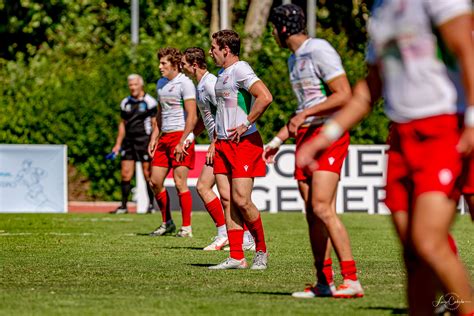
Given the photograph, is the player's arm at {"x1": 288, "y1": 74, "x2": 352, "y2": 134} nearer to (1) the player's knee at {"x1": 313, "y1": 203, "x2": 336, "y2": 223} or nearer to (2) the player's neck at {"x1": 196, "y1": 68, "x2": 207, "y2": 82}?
(1) the player's knee at {"x1": 313, "y1": 203, "x2": 336, "y2": 223}

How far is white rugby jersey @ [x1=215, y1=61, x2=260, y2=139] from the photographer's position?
1137 cm

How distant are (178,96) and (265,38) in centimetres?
1223

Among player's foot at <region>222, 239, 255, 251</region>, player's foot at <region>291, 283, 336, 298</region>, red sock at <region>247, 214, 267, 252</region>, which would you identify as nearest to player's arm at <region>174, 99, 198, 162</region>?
player's foot at <region>222, 239, 255, 251</region>

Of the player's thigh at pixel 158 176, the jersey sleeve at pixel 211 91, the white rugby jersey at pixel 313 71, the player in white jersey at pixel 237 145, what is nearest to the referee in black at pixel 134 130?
the player's thigh at pixel 158 176

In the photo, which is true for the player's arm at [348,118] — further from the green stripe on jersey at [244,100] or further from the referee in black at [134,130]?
the referee in black at [134,130]

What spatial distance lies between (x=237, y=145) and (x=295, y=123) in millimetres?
3149

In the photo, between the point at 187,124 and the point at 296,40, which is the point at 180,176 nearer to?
the point at 187,124

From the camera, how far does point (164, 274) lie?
10.6 meters

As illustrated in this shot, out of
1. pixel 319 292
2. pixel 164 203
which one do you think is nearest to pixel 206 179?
pixel 164 203

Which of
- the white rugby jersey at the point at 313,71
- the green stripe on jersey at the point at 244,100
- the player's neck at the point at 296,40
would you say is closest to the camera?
the white rugby jersey at the point at 313,71

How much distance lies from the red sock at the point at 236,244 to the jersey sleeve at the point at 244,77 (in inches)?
51.3

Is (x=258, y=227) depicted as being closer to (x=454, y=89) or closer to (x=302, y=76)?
(x=302, y=76)

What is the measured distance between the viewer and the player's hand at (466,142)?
5.51 m

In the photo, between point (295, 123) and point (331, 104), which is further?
point (331, 104)
